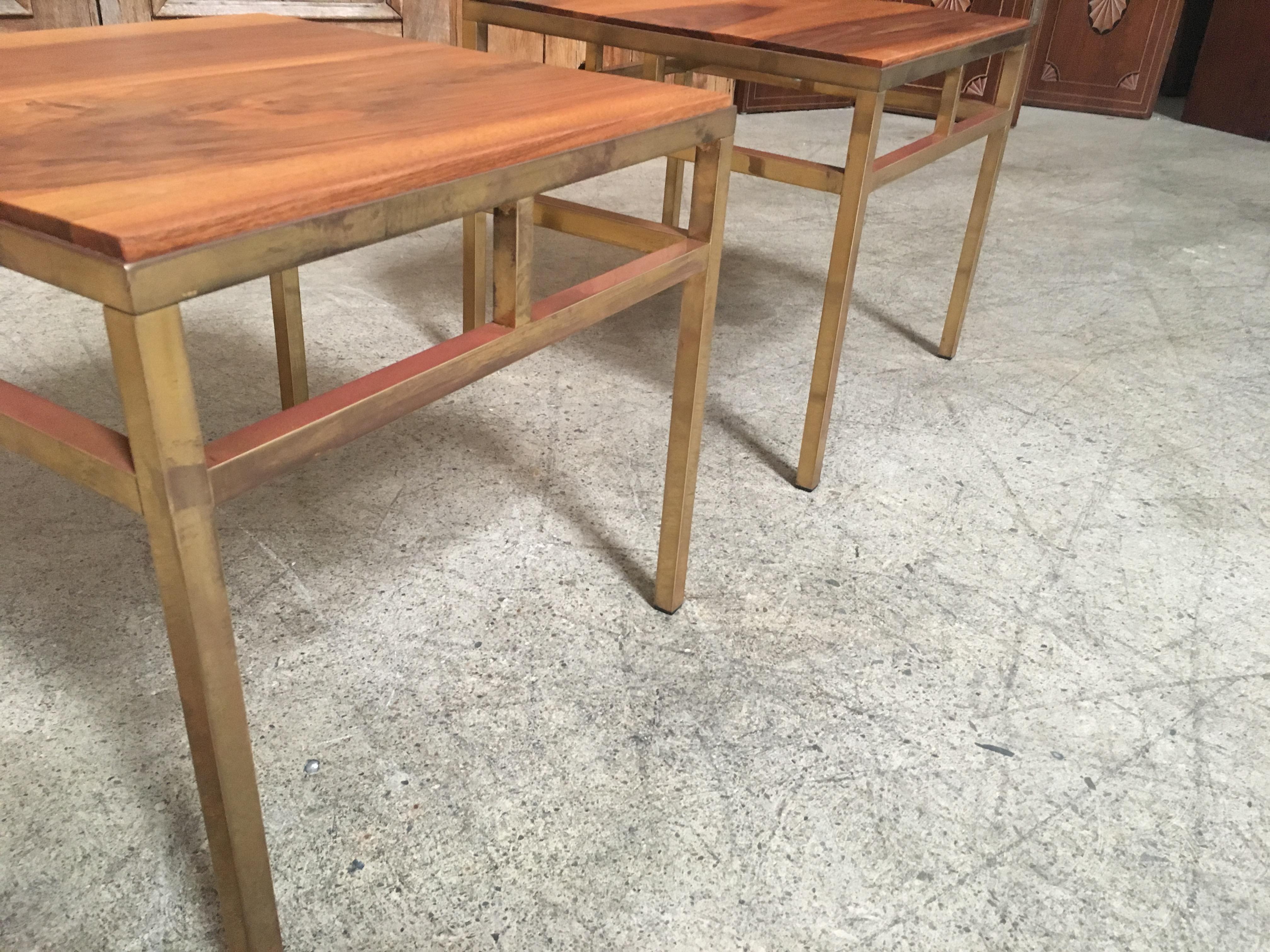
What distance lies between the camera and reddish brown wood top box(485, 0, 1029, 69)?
125cm

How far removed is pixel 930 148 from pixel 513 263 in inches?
32.0

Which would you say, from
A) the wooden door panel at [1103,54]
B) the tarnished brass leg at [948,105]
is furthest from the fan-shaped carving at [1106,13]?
the tarnished brass leg at [948,105]

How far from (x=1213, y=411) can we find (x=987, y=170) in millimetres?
560

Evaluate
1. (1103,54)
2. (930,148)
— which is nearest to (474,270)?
(930,148)

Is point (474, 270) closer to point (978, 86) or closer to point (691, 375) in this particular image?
point (691, 375)

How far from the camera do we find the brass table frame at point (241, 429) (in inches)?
21.6

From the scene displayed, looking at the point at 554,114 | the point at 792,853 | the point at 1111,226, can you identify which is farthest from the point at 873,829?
the point at 1111,226

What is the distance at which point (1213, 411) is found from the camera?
5.68 feet

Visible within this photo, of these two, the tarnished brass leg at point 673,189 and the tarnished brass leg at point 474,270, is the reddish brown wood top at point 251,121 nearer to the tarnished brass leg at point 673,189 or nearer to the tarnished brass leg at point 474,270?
the tarnished brass leg at point 474,270

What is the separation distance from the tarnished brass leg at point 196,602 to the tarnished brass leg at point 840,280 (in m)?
0.87

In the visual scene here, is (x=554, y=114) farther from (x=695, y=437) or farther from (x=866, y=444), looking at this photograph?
(x=866, y=444)

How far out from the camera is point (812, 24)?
1412mm

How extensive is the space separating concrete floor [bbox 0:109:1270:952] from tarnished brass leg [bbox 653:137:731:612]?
65 millimetres

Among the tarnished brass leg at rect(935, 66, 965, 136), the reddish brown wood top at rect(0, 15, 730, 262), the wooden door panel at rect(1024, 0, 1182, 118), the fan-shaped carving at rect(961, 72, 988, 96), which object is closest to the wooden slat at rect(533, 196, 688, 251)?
the reddish brown wood top at rect(0, 15, 730, 262)
